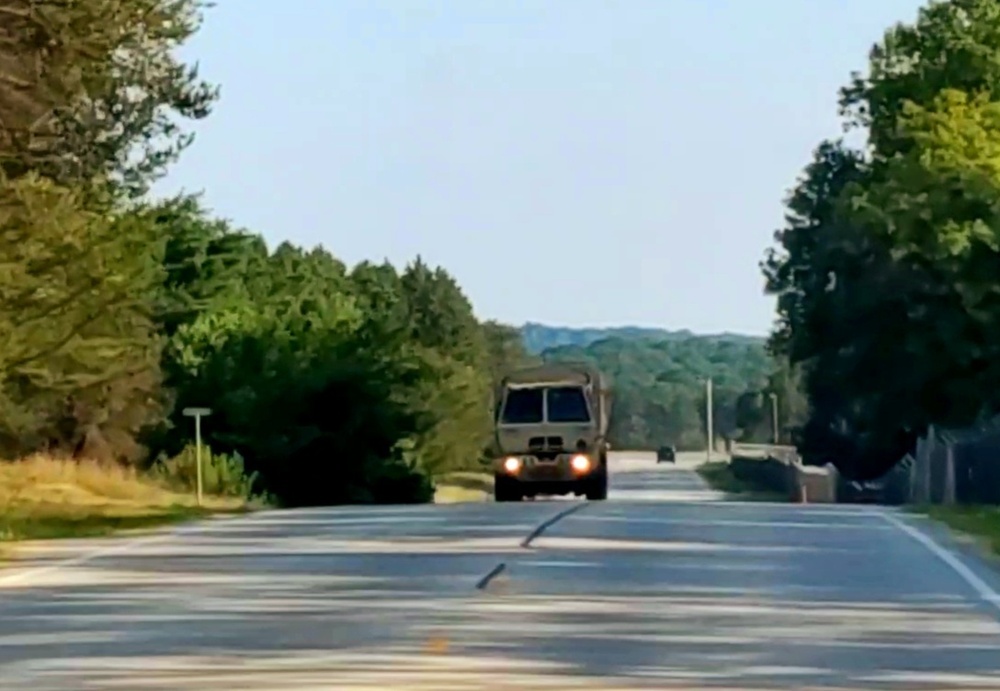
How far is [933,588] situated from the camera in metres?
24.0

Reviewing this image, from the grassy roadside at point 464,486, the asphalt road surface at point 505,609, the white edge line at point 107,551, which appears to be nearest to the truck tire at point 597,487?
the white edge line at point 107,551

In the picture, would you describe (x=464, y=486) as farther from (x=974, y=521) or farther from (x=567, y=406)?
(x=974, y=521)

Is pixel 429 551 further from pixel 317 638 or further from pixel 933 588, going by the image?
pixel 317 638

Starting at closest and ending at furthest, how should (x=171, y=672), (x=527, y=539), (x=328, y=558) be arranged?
1. (x=171, y=672)
2. (x=328, y=558)
3. (x=527, y=539)

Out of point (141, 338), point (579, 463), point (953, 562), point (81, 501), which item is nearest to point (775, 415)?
point (141, 338)

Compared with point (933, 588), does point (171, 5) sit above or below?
above

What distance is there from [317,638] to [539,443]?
3002 cm

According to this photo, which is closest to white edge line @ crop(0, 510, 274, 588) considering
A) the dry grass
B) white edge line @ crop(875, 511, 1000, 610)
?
the dry grass

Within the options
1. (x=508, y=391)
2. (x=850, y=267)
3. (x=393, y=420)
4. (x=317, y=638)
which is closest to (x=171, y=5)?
(x=508, y=391)

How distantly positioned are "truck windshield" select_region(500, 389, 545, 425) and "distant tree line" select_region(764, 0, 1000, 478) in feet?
65.0

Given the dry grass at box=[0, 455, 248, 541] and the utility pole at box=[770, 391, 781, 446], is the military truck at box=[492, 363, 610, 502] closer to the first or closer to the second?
the dry grass at box=[0, 455, 248, 541]

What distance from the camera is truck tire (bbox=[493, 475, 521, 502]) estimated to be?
164ft

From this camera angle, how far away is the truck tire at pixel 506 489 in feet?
164

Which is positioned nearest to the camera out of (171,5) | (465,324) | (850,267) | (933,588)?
(933,588)
